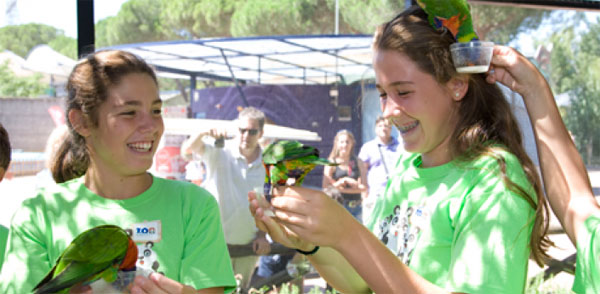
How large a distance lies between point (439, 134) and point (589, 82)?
4.86m

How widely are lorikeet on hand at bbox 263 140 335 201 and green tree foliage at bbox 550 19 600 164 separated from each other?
4370mm

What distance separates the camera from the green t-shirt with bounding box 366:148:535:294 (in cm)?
124

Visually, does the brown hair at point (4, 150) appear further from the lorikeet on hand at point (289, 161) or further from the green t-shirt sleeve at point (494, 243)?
the green t-shirt sleeve at point (494, 243)

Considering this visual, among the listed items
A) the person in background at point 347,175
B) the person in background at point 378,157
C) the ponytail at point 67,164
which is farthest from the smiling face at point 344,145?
the ponytail at point 67,164

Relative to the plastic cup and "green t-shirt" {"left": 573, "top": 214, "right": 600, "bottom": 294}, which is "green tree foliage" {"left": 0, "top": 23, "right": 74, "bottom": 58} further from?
"green t-shirt" {"left": 573, "top": 214, "right": 600, "bottom": 294}

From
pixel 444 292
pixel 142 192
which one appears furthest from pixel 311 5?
pixel 444 292

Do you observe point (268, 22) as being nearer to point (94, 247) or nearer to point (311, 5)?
point (311, 5)

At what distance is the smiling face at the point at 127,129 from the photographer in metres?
1.74

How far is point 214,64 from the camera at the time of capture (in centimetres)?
579

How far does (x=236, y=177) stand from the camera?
178 inches

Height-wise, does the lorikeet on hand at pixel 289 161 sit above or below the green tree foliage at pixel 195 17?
below

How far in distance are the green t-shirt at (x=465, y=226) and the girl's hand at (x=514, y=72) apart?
28cm

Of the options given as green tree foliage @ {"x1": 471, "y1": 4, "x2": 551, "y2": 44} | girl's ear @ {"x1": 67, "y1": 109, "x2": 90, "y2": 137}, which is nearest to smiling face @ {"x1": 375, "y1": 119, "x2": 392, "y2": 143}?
green tree foliage @ {"x1": 471, "y1": 4, "x2": 551, "y2": 44}

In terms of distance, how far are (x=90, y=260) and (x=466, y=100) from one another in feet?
3.88
